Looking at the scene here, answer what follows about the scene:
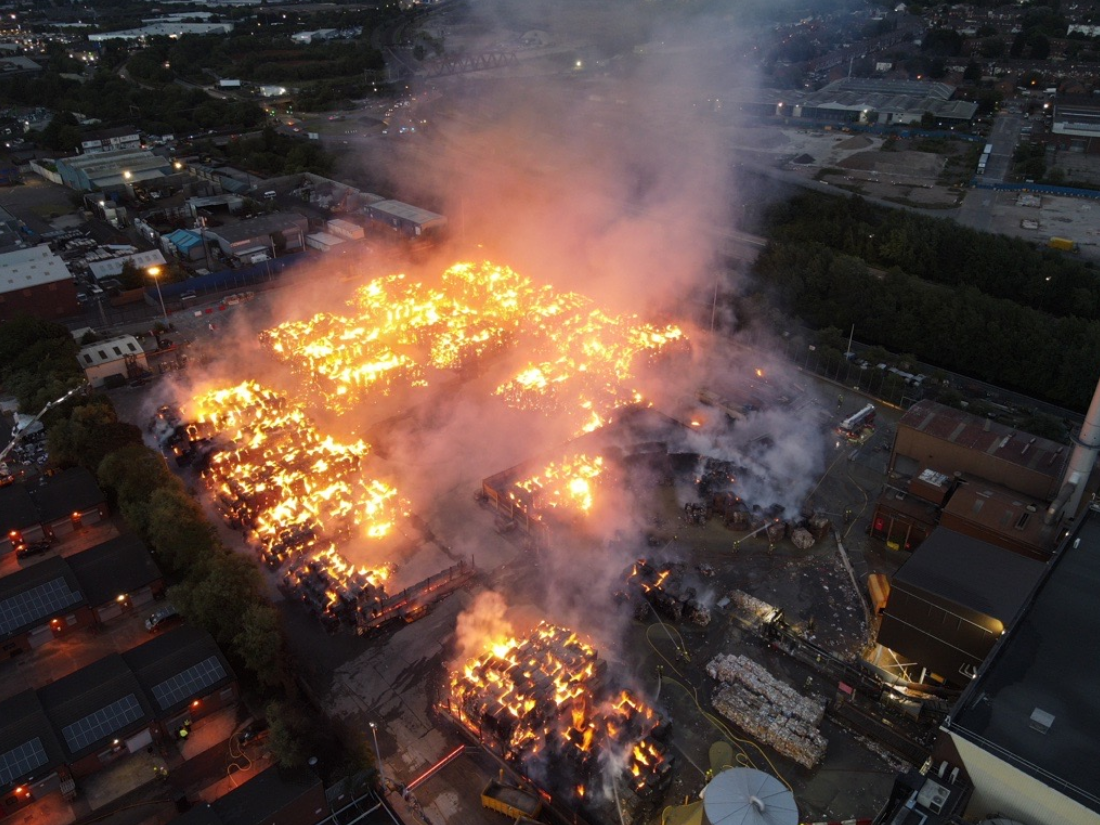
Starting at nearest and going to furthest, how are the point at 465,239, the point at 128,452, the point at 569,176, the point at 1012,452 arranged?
the point at 1012,452 < the point at 128,452 < the point at 569,176 < the point at 465,239

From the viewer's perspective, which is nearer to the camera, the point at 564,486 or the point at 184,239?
the point at 564,486

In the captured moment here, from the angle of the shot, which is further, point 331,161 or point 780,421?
point 331,161

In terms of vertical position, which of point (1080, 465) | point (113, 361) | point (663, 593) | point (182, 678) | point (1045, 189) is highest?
point (1080, 465)

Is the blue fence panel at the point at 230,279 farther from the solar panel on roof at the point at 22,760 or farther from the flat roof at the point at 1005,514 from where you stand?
the flat roof at the point at 1005,514

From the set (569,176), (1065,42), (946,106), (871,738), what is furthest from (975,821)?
(1065,42)

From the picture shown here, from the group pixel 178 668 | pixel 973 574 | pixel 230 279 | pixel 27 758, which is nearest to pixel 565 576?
pixel 178 668

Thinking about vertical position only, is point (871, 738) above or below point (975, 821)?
below

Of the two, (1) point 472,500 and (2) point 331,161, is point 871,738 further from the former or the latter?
(2) point 331,161

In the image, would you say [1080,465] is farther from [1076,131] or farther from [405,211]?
[1076,131]
